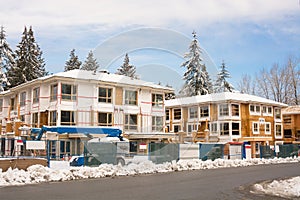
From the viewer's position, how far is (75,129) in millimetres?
27828

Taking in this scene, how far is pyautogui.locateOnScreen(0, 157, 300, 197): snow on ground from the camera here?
15143 mm

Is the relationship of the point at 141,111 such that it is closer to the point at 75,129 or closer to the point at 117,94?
the point at 117,94

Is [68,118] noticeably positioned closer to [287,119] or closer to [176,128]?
[176,128]

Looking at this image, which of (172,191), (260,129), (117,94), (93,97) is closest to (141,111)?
(117,94)

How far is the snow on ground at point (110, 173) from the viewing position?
49.7 feet

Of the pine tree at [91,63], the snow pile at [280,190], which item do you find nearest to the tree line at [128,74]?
the pine tree at [91,63]

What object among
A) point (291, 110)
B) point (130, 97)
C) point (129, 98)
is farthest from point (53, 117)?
point (291, 110)

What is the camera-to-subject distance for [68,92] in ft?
128

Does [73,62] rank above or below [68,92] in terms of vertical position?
above

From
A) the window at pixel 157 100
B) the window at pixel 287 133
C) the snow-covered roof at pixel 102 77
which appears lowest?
the window at pixel 287 133

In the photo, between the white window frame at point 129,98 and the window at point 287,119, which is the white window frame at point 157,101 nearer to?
the white window frame at point 129,98

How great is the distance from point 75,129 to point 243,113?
1263 inches

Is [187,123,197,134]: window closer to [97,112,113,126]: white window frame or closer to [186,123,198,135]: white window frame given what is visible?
[186,123,198,135]: white window frame

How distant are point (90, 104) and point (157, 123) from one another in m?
9.59
